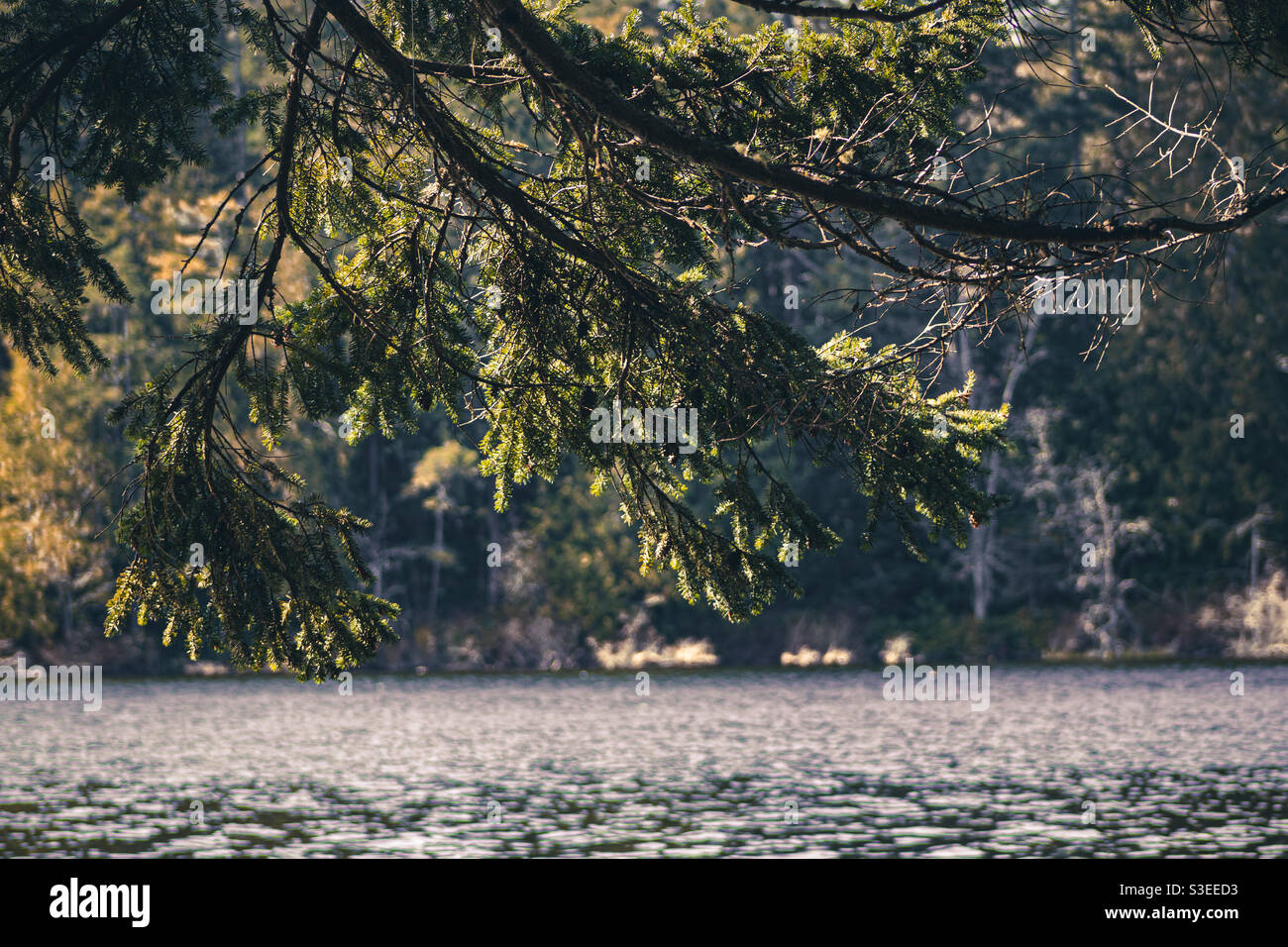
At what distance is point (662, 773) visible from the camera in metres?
19.5

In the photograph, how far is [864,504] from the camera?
40.3 meters

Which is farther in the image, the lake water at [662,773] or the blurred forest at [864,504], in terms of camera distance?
the blurred forest at [864,504]

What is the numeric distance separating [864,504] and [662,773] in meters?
21.7

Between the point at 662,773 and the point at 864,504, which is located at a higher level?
the point at 864,504

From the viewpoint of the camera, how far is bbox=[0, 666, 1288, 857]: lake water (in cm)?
1481

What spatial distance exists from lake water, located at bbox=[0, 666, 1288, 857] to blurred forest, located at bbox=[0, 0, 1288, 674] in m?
7.46

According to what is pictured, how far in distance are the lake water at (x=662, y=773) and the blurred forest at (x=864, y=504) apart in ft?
24.5

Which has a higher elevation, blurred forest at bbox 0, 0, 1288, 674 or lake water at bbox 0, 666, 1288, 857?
blurred forest at bbox 0, 0, 1288, 674

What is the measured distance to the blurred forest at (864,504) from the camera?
37.2 m

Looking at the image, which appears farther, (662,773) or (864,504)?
(864,504)

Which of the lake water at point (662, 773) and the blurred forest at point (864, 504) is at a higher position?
the blurred forest at point (864, 504)

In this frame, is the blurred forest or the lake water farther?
the blurred forest

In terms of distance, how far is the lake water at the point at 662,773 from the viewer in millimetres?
14812

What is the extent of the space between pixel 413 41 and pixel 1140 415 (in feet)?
114
